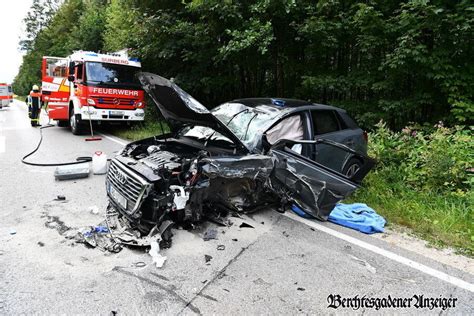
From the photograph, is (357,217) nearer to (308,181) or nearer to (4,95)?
(308,181)

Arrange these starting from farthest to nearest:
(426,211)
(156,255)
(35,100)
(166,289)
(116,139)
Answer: (35,100) → (116,139) → (426,211) → (156,255) → (166,289)

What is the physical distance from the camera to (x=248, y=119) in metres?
4.53

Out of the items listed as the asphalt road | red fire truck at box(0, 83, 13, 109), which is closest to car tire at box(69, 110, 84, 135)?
the asphalt road

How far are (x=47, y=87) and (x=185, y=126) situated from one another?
10871 millimetres

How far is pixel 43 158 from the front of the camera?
7.23 metres

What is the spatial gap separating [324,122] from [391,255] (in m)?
2.32

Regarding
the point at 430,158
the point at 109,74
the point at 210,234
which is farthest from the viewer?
the point at 109,74

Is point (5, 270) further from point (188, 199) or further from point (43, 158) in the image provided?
point (43, 158)

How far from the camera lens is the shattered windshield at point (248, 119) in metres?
4.16

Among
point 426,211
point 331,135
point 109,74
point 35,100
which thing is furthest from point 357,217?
point 35,100

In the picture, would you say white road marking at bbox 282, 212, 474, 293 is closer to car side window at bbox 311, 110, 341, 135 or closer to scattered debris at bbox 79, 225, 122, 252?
car side window at bbox 311, 110, 341, 135

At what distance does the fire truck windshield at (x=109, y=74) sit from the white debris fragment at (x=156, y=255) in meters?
7.81

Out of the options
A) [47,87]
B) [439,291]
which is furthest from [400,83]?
[47,87]

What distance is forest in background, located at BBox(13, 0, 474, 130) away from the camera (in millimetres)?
5914
